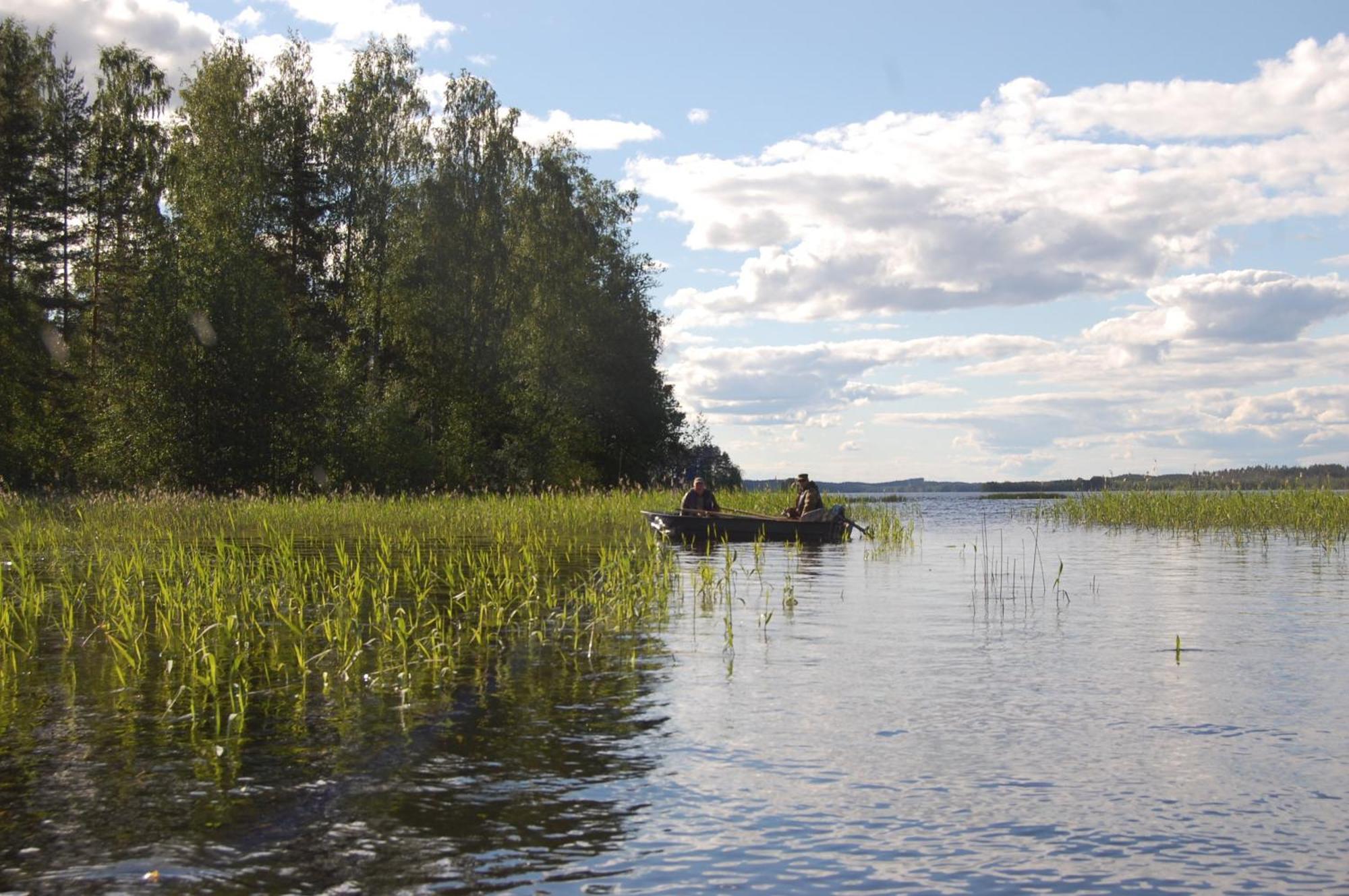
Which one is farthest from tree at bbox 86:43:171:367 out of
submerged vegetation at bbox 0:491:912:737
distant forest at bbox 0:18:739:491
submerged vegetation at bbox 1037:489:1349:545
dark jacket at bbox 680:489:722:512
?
submerged vegetation at bbox 1037:489:1349:545

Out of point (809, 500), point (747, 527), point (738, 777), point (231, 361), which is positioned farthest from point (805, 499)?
point (738, 777)

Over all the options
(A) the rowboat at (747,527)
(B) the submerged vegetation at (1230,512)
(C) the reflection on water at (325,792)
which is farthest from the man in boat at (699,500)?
(C) the reflection on water at (325,792)

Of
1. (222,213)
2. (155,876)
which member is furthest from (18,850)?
(222,213)

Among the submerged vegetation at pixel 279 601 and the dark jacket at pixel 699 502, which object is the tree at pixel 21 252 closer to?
the submerged vegetation at pixel 279 601

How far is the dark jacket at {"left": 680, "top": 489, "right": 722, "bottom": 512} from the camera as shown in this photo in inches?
925

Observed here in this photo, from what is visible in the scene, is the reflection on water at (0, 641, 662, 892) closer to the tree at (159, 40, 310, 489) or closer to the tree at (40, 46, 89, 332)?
the tree at (159, 40, 310, 489)

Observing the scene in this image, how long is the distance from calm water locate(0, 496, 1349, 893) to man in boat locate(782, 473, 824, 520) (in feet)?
45.9

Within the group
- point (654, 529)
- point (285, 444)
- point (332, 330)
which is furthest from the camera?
point (332, 330)

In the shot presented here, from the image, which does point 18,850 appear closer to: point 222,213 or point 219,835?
point 219,835

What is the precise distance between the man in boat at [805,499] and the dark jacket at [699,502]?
176cm

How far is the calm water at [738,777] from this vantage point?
4816 mm

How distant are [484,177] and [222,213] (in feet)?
32.8

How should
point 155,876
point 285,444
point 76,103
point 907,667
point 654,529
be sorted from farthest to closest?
point 76,103 < point 285,444 < point 654,529 < point 907,667 < point 155,876

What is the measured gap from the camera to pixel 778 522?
23969 mm
